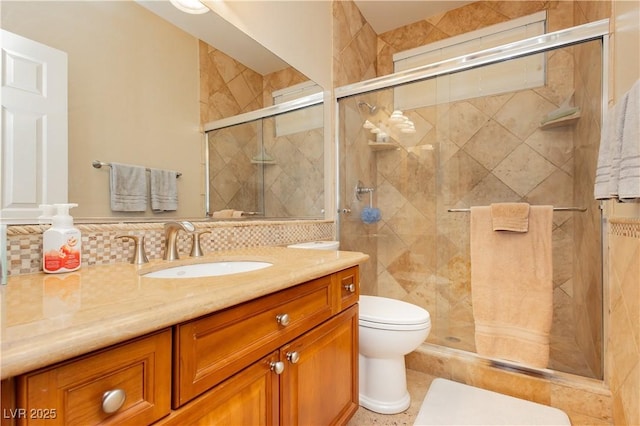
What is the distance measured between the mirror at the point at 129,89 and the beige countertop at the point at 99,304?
332 millimetres

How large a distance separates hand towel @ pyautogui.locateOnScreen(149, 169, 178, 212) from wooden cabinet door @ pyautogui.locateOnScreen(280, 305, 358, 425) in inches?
27.7

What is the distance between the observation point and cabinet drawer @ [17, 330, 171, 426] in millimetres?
381

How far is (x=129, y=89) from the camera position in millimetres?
1031

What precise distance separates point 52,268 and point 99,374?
488 millimetres

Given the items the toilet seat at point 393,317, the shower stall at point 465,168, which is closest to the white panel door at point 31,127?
the toilet seat at point 393,317

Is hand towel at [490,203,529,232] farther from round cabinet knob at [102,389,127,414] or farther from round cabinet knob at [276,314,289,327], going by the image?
round cabinet knob at [102,389,127,414]

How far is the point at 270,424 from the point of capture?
752 millimetres

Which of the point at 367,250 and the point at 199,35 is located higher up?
the point at 199,35

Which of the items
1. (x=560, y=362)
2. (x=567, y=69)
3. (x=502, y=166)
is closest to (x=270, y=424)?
(x=560, y=362)

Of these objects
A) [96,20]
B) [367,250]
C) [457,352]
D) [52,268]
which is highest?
[96,20]

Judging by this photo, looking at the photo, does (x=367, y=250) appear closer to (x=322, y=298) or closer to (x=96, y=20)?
(x=322, y=298)

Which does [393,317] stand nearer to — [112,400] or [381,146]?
[112,400]

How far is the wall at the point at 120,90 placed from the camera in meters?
0.89

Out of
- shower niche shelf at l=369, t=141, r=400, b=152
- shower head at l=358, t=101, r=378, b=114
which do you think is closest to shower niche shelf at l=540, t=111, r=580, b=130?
shower niche shelf at l=369, t=141, r=400, b=152
